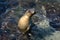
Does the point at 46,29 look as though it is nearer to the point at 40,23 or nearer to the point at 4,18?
the point at 40,23

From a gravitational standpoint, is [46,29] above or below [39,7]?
below

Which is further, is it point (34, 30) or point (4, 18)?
point (4, 18)

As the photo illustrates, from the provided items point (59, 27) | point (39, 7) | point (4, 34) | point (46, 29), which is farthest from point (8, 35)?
point (39, 7)

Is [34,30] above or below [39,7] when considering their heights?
below

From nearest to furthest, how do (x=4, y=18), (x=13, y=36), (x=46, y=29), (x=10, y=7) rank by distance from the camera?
(x=13, y=36) → (x=46, y=29) → (x=4, y=18) → (x=10, y=7)

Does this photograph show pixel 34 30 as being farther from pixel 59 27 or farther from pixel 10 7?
pixel 10 7

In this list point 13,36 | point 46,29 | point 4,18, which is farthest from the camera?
point 4,18

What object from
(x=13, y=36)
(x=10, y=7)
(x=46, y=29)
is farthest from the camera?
(x=10, y=7)

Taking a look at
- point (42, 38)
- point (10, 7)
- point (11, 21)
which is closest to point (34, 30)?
point (42, 38)

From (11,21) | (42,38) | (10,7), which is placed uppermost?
(10,7)
